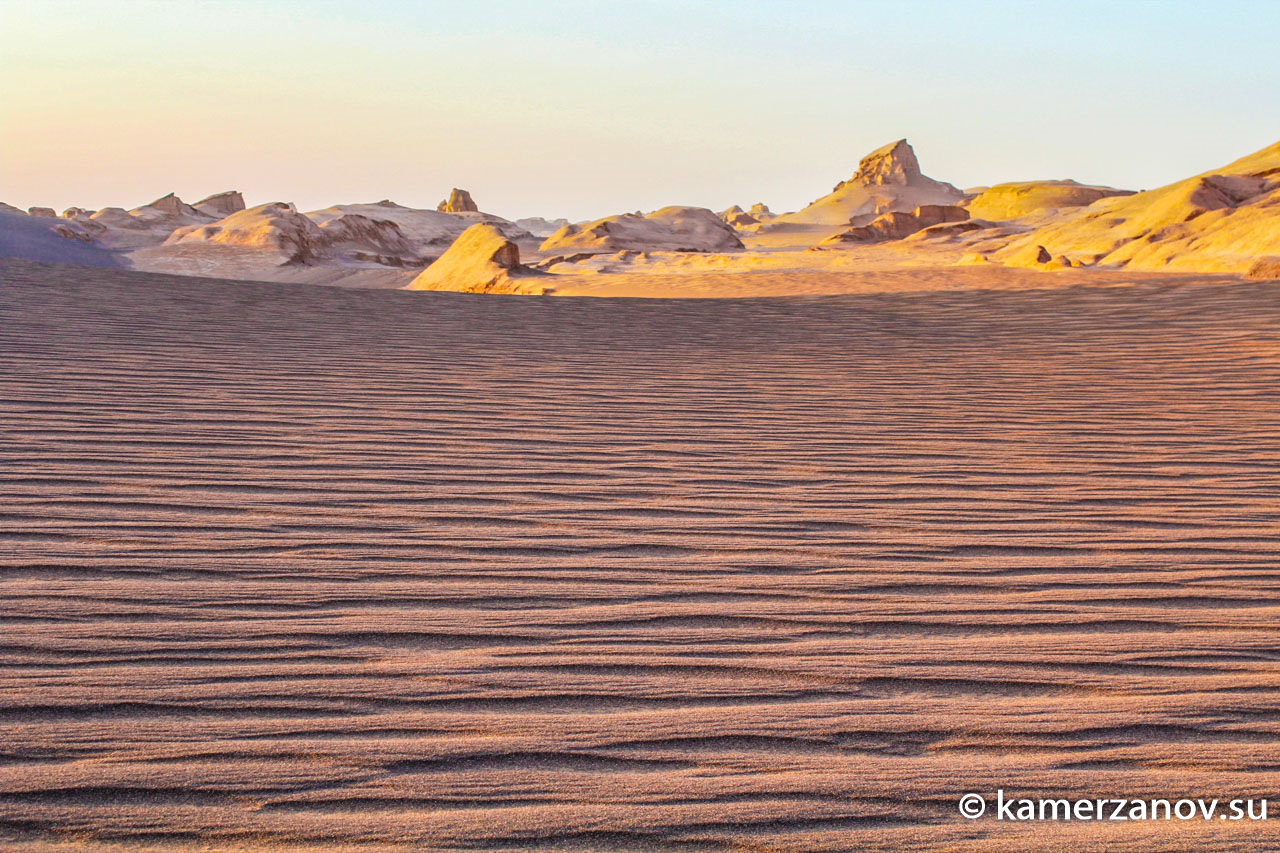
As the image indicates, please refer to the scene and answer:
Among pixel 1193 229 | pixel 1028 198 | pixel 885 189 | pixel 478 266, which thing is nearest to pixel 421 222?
pixel 478 266

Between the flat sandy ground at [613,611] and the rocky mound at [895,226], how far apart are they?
27.7 m

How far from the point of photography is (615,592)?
2672 mm

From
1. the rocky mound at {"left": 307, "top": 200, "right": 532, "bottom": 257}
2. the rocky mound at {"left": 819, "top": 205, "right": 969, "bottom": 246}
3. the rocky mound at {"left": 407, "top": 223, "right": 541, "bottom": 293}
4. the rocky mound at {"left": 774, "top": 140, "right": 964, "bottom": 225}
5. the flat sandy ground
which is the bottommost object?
the flat sandy ground

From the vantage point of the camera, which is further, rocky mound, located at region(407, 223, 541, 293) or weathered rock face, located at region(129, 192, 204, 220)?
weathered rock face, located at region(129, 192, 204, 220)

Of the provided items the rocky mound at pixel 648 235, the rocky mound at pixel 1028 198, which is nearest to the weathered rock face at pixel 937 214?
the rocky mound at pixel 648 235

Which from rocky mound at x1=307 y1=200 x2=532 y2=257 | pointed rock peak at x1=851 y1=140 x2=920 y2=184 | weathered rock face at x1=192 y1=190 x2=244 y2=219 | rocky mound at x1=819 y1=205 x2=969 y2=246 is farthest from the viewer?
pointed rock peak at x1=851 y1=140 x2=920 y2=184

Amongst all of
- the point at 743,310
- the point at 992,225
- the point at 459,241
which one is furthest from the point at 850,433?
the point at 992,225

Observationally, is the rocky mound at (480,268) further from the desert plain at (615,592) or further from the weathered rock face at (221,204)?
the weathered rock face at (221,204)

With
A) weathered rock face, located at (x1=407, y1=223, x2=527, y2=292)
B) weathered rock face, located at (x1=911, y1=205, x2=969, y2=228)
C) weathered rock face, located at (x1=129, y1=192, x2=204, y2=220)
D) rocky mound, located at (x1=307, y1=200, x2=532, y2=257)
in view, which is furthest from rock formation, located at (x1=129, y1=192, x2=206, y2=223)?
weathered rock face, located at (x1=911, y1=205, x2=969, y2=228)

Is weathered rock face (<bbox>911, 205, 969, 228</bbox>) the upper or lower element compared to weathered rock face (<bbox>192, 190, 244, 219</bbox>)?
lower

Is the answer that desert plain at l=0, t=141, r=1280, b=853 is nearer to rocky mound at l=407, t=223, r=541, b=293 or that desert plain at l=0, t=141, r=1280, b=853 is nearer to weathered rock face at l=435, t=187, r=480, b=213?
rocky mound at l=407, t=223, r=541, b=293

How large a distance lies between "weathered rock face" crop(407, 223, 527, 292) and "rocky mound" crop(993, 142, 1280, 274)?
8709 millimetres

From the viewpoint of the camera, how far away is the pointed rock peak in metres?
70.6

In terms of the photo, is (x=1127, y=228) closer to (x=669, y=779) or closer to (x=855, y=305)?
(x=855, y=305)
